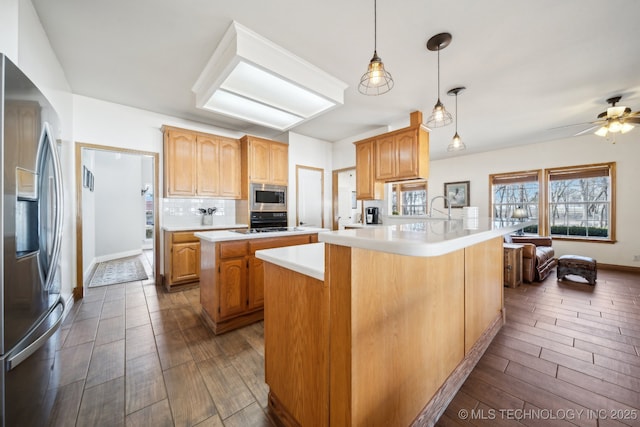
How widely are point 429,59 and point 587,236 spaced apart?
18.1 feet

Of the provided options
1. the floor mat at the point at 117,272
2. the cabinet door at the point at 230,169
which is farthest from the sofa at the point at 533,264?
the floor mat at the point at 117,272

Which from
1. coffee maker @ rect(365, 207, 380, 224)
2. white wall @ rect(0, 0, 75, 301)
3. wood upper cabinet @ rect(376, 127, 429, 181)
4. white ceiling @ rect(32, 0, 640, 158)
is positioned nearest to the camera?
white wall @ rect(0, 0, 75, 301)

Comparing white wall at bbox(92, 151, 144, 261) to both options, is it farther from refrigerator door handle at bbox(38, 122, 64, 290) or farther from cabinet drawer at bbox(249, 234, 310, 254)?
refrigerator door handle at bbox(38, 122, 64, 290)

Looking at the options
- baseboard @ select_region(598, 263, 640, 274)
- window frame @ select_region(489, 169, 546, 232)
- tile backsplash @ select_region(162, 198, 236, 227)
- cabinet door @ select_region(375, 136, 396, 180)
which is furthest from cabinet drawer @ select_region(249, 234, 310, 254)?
baseboard @ select_region(598, 263, 640, 274)

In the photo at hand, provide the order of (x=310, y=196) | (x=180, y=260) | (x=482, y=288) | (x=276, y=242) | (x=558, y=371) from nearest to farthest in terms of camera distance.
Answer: (x=558, y=371), (x=482, y=288), (x=276, y=242), (x=180, y=260), (x=310, y=196)

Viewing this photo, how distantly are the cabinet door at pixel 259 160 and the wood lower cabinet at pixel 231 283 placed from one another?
2038 mm

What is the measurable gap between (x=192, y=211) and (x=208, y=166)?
2.88 feet

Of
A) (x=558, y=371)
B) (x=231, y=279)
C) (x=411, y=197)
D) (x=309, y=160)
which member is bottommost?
(x=558, y=371)

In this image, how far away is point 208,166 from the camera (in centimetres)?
397

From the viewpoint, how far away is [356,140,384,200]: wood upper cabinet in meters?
4.31

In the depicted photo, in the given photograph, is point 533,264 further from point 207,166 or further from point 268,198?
point 207,166

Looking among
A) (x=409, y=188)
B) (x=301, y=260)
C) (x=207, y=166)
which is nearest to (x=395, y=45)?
(x=301, y=260)

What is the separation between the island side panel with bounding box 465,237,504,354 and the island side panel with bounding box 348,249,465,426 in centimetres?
27

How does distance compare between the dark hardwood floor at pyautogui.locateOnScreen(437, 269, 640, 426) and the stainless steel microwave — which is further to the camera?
the stainless steel microwave
